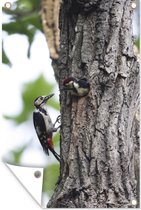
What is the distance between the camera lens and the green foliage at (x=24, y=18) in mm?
1656

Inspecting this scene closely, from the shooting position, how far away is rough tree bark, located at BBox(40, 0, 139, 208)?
140 cm

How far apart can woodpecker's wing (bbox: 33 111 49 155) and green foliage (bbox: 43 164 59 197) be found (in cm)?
5

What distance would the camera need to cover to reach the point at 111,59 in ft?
4.86

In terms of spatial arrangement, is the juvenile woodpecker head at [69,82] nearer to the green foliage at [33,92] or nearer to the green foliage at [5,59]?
the green foliage at [33,92]

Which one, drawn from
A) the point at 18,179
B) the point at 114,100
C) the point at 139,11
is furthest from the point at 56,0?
the point at 18,179

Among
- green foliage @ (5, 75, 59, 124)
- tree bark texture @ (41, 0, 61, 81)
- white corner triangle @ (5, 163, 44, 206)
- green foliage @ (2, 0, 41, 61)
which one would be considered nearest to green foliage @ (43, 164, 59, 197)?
white corner triangle @ (5, 163, 44, 206)

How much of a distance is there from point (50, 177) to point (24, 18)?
0.55 meters

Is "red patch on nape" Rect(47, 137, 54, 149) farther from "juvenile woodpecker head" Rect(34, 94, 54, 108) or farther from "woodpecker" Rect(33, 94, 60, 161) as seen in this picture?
"juvenile woodpecker head" Rect(34, 94, 54, 108)

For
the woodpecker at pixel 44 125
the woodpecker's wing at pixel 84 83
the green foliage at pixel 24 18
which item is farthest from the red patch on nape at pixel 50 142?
the green foliage at pixel 24 18

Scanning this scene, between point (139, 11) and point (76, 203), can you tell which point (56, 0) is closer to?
point (139, 11)

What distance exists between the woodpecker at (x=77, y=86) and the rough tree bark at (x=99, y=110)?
1cm

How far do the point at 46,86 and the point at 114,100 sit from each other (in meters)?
0.23

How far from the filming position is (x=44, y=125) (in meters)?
1.57

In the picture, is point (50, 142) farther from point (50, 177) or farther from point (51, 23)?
point (51, 23)
